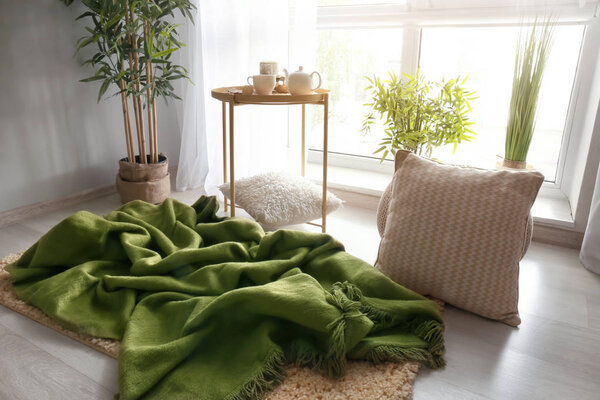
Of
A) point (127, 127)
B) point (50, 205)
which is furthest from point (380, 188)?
point (50, 205)

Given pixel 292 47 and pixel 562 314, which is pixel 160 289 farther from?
pixel 292 47

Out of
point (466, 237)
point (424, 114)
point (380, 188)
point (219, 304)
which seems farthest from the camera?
point (380, 188)

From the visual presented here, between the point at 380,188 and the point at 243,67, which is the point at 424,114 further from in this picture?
the point at 243,67

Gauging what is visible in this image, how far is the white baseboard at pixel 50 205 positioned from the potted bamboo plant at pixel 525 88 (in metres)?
2.09

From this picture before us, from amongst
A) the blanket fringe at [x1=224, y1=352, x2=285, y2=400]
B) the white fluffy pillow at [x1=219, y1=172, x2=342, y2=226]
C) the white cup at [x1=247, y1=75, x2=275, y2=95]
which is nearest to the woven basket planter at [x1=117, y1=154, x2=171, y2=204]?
the white fluffy pillow at [x1=219, y1=172, x2=342, y2=226]

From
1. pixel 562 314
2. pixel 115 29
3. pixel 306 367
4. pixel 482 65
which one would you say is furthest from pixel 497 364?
pixel 115 29

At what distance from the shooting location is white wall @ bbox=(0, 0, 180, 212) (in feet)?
7.12

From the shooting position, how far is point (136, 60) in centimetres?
229

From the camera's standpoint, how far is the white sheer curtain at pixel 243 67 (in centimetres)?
243

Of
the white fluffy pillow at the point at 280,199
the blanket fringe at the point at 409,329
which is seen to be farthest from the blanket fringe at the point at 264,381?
the white fluffy pillow at the point at 280,199

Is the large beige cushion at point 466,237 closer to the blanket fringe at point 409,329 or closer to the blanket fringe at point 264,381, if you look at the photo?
the blanket fringe at point 409,329

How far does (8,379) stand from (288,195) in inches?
48.0

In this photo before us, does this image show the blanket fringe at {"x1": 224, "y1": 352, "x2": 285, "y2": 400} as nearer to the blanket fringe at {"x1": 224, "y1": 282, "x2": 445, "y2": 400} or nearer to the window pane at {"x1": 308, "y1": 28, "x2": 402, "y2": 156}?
the blanket fringe at {"x1": 224, "y1": 282, "x2": 445, "y2": 400}

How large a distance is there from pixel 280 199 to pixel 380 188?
2.28 ft
